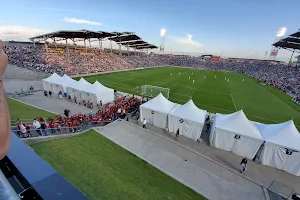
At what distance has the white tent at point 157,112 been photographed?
1467 centimetres

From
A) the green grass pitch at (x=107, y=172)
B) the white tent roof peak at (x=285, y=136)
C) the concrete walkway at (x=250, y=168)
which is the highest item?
the white tent roof peak at (x=285, y=136)

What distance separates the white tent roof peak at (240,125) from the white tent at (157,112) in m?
4.47

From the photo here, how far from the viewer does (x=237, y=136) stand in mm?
11875

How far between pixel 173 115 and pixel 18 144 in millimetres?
11384

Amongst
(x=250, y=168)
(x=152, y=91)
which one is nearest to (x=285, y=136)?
(x=250, y=168)

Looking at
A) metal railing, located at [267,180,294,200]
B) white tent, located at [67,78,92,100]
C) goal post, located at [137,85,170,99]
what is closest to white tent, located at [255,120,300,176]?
metal railing, located at [267,180,294,200]

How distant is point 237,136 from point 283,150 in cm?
275

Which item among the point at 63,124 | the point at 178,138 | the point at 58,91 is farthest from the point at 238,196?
the point at 58,91

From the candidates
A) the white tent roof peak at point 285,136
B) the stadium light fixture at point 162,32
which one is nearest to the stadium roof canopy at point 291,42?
the white tent roof peak at point 285,136

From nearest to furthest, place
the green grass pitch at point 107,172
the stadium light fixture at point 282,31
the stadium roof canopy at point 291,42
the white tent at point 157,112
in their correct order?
the green grass pitch at point 107,172, the white tent at point 157,112, the stadium roof canopy at point 291,42, the stadium light fixture at point 282,31

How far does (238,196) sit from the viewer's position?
834cm

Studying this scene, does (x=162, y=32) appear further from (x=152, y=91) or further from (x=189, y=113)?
A: (x=189, y=113)

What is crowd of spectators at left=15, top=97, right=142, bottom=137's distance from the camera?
10.2 m

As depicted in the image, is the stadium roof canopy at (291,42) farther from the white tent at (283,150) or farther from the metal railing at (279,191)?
the metal railing at (279,191)
